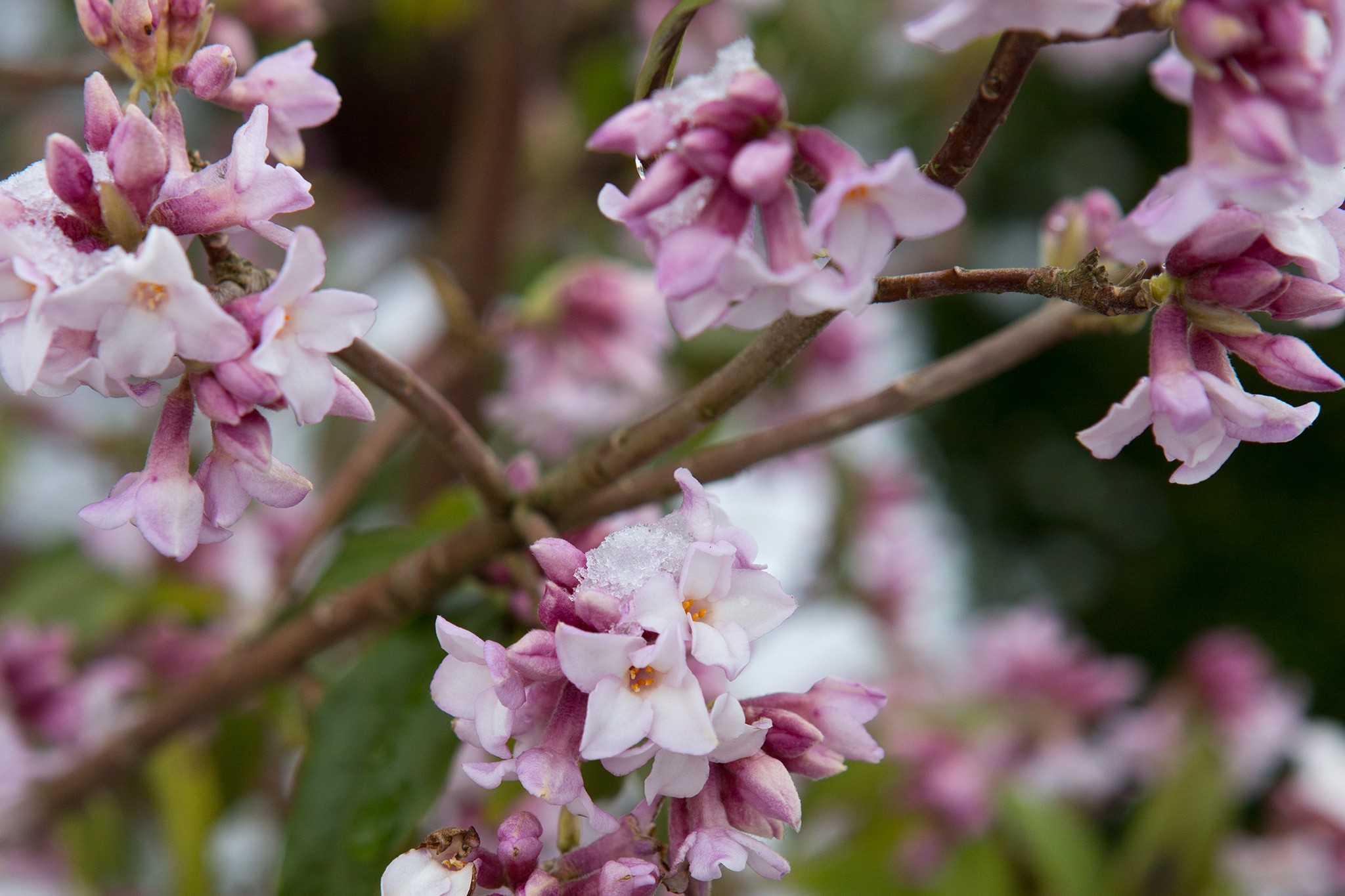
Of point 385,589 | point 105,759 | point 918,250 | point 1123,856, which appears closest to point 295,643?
point 385,589

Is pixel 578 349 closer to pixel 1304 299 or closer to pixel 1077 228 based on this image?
pixel 1077 228

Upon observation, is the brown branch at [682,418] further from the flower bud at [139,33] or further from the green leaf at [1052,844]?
the green leaf at [1052,844]

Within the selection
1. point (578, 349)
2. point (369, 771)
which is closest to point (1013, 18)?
point (369, 771)

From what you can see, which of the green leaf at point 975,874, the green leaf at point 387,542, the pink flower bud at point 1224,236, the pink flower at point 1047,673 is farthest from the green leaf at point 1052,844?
the pink flower bud at point 1224,236

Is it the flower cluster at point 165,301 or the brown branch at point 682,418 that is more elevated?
the flower cluster at point 165,301

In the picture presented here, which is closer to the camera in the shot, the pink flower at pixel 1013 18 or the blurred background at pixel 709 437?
the pink flower at pixel 1013 18

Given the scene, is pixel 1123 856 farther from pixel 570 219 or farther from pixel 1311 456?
pixel 1311 456

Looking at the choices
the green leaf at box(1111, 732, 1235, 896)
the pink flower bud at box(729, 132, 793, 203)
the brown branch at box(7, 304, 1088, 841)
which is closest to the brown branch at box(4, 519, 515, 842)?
the brown branch at box(7, 304, 1088, 841)
